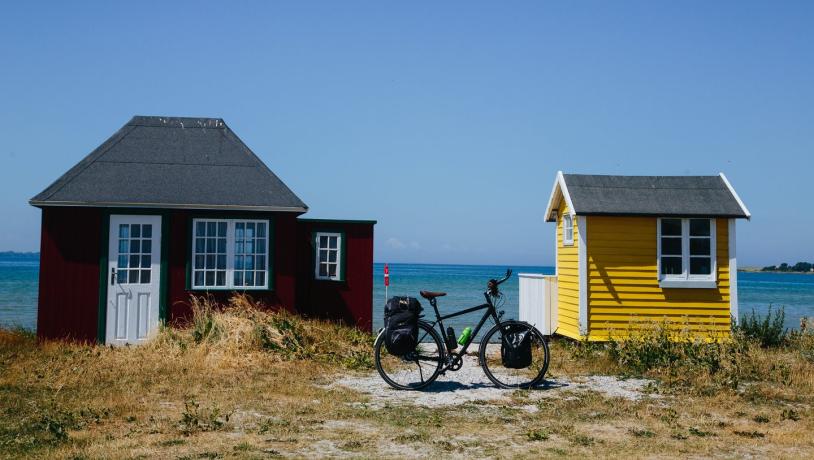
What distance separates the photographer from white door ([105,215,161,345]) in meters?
13.2

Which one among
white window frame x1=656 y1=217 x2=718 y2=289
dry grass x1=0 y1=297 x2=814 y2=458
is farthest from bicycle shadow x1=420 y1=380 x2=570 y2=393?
white window frame x1=656 y1=217 x2=718 y2=289

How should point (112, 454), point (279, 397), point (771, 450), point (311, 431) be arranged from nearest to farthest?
point (112, 454) → point (771, 450) → point (311, 431) → point (279, 397)

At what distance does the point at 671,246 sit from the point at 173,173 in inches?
393

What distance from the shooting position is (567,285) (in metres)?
14.8

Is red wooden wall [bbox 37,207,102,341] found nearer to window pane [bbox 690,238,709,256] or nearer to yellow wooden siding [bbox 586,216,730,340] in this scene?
yellow wooden siding [bbox 586,216,730,340]

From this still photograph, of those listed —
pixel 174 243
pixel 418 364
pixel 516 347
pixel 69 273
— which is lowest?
pixel 418 364

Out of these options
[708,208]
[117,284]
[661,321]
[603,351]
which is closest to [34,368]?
[117,284]

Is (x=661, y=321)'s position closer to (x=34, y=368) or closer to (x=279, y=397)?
(x=279, y=397)

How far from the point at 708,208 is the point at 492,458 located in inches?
395

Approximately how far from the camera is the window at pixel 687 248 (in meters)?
14.2

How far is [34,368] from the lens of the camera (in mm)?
10648

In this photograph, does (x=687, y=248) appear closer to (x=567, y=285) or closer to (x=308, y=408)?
(x=567, y=285)

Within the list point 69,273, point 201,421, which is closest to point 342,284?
point 69,273

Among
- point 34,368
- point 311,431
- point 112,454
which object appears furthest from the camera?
point 34,368
